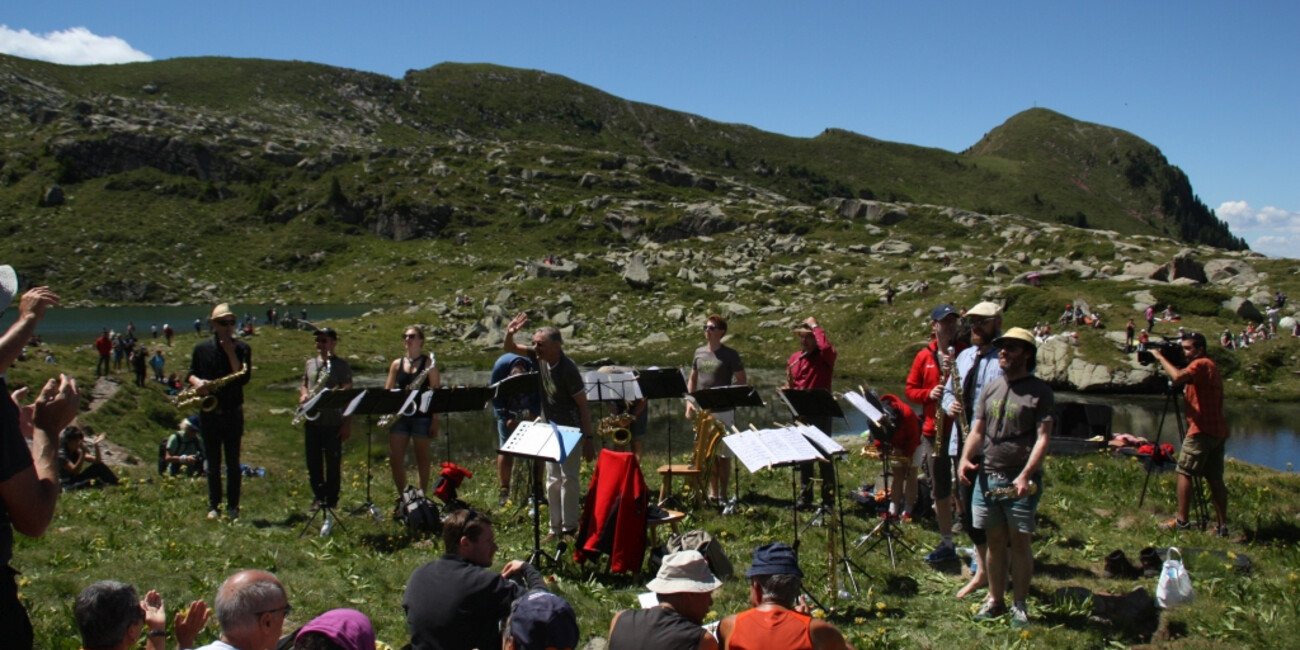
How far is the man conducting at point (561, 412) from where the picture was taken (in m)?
9.09

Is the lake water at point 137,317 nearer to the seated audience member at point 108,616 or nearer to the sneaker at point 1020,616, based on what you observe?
the seated audience member at point 108,616

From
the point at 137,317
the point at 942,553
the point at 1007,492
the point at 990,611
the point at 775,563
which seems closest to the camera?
the point at 775,563

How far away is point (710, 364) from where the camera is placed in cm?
1114

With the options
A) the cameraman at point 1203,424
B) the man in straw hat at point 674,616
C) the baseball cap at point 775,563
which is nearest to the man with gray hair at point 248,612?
the man in straw hat at point 674,616

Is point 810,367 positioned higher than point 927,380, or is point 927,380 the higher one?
point 927,380

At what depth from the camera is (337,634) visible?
13.7ft

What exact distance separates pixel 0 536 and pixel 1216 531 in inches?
452

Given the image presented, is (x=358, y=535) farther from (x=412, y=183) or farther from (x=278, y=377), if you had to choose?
(x=412, y=183)

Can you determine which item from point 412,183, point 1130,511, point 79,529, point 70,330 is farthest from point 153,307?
point 1130,511

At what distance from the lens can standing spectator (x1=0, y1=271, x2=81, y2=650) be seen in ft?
12.1

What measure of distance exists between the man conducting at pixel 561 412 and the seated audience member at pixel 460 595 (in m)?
3.17

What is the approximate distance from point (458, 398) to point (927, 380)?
18.5ft

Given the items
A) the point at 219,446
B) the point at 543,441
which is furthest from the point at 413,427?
the point at 543,441

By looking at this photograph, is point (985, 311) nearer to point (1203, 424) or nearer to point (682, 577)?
point (1203, 424)
